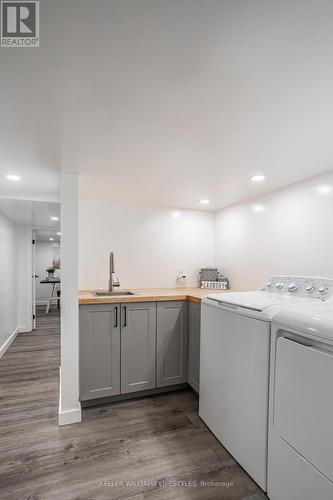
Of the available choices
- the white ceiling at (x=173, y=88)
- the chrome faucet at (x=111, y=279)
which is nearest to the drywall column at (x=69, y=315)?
the white ceiling at (x=173, y=88)

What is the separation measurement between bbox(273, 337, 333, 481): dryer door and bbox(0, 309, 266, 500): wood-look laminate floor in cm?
53

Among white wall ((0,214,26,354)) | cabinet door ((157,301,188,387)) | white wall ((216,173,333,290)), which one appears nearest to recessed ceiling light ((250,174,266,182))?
white wall ((216,173,333,290))

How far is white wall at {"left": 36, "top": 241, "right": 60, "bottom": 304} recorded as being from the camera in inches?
306

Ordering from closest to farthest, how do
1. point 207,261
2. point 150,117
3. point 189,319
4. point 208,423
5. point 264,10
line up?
point 264,10
point 150,117
point 208,423
point 189,319
point 207,261

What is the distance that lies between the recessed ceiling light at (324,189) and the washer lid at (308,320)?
3.88ft

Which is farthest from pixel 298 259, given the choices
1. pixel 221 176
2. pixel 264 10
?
pixel 264 10

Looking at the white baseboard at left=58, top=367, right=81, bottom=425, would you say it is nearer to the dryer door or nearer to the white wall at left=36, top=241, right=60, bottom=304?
the dryer door

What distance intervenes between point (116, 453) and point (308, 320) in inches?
59.9

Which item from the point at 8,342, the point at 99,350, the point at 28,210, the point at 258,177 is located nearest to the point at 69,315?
the point at 99,350

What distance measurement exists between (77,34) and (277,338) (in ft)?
5.09

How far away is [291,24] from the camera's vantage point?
0.81m

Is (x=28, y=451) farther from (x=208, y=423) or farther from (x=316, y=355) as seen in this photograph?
(x=316, y=355)

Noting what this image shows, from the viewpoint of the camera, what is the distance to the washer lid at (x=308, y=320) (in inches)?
43.3

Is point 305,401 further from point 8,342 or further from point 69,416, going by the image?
point 8,342
